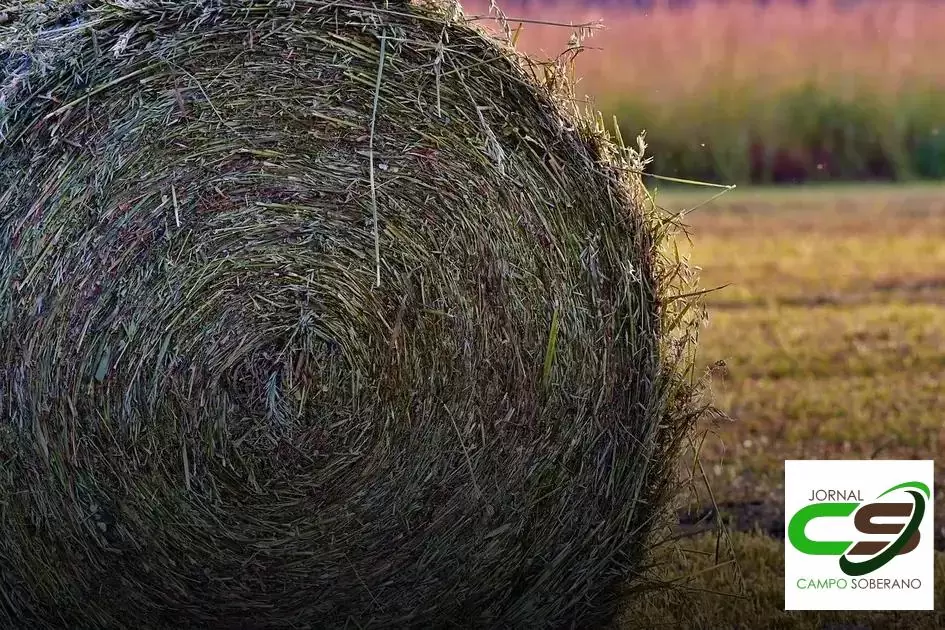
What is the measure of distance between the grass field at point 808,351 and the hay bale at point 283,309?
34.2 inches

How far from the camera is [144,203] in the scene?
3420 millimetres

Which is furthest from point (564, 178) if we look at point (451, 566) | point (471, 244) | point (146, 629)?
point (146, 629)

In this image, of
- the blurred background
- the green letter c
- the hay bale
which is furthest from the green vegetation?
the hay bale

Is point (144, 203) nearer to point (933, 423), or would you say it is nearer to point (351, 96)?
point (351, 96)

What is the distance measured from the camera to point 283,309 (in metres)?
3.48

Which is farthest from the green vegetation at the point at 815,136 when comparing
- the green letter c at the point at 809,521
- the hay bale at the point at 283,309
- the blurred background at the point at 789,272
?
the hay bale at the point at 283,309

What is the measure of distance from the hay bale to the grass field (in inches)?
34.2

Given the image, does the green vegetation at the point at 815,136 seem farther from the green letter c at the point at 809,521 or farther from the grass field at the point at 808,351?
the green letter c at the point at 809,521

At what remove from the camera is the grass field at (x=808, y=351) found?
16.9 ft

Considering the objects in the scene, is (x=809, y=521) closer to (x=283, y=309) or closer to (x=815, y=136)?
(x=283, y=309)

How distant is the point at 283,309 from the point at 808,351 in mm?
4930

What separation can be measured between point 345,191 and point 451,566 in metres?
1.15

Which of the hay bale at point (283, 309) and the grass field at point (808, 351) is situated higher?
the hay bale at point (283, 309)

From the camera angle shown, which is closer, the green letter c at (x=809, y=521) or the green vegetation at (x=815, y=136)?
the green letter c at (x=809, y=521)
